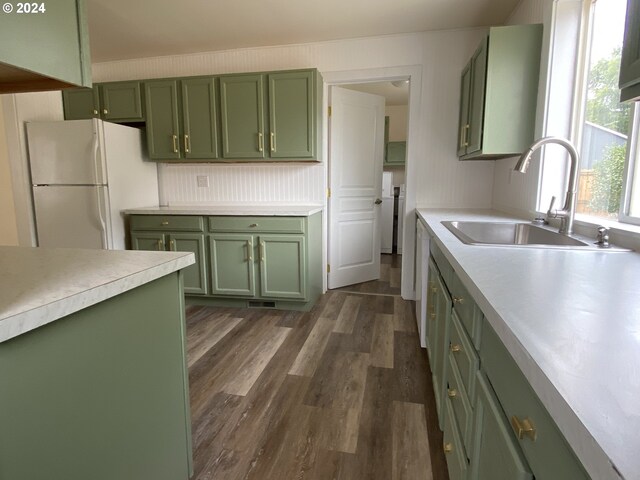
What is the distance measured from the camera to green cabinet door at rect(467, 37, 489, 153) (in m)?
2.27

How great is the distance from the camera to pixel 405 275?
3.40 m

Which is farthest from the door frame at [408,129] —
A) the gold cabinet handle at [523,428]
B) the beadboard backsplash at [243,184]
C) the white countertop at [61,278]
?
the gold cabinet handle at [523,428]

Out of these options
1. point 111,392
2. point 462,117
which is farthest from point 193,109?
point 111,392

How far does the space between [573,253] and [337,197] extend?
2478 millimetres

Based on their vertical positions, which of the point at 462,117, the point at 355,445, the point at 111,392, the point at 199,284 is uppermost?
the point at 462,117

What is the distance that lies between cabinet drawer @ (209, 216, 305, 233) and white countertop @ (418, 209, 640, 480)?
1.93 m

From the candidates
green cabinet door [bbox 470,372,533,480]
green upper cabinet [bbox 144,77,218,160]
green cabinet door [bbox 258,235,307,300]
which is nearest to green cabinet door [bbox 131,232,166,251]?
green upper cabinet [bbox 144,77,218,160]

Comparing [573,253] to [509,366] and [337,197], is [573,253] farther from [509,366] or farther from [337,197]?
[337,197]

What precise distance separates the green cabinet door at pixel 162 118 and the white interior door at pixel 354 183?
1477mm

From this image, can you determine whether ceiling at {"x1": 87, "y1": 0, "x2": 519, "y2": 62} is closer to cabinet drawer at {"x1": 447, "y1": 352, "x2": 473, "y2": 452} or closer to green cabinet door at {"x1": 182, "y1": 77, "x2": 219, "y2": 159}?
green cabinet door at {"x1": 182, "y1": 77, "x2": 219, "y2": 159}

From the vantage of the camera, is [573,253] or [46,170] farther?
[46,170]

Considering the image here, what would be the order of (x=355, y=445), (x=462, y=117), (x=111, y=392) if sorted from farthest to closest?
(x=462, y=117), (x=355, y=445), (x=111, y=392)

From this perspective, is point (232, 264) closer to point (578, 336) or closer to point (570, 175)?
point (570, 175)

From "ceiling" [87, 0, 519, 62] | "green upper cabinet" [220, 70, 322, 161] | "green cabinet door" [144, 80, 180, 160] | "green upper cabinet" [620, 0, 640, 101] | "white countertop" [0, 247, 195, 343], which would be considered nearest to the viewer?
"white countertop" [0, 247, 195, 343]
